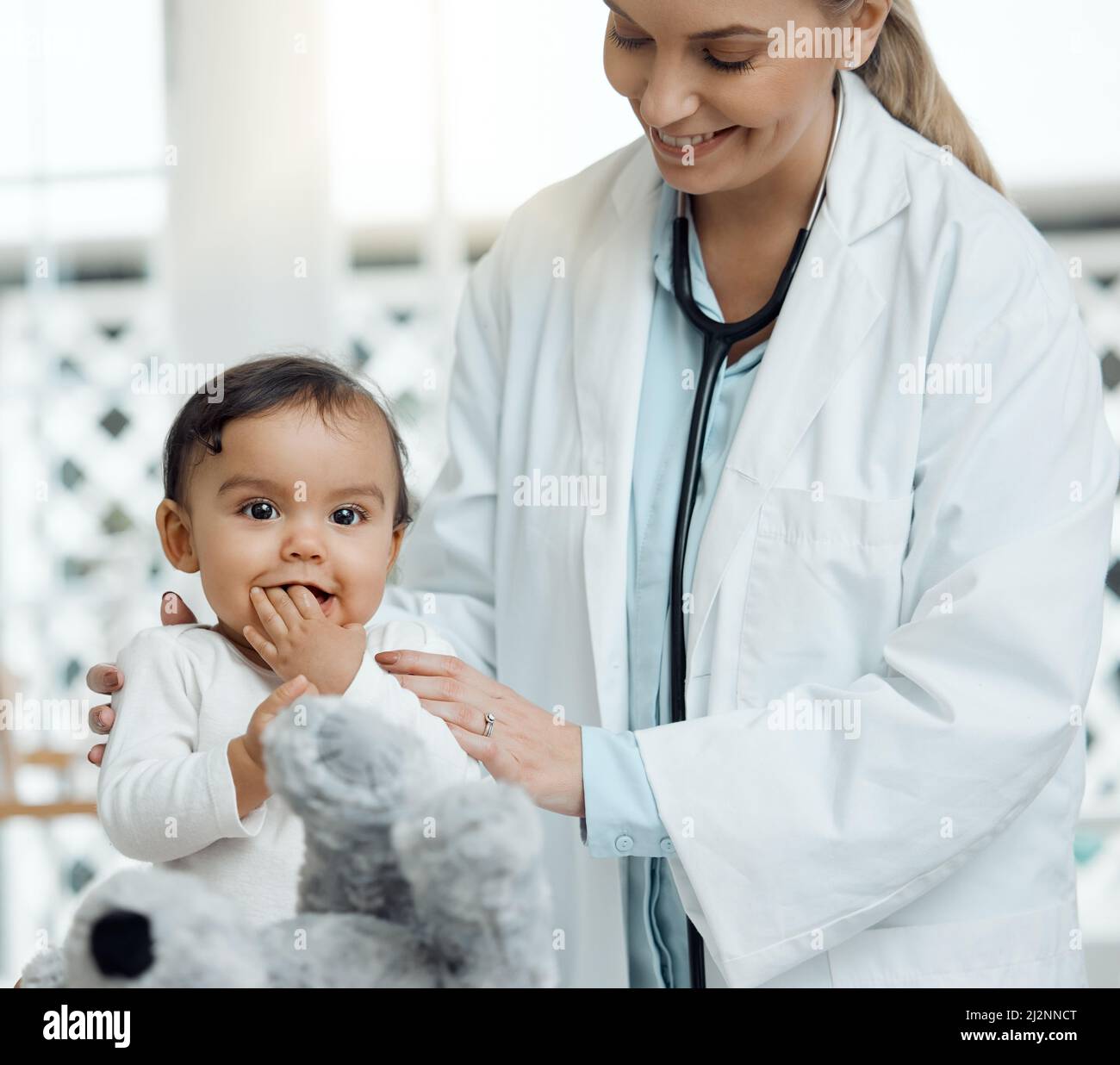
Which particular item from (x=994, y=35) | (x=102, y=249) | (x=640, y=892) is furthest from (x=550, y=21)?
(x=640, y=892)

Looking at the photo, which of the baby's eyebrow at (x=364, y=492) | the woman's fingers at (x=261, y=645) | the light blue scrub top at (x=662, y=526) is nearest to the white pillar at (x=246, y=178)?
the light blue scrub top at (x=662, y=526)

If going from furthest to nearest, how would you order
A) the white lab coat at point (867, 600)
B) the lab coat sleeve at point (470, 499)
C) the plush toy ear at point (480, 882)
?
1. the lab coat sleeve at point (470, 499)
2. the white lab coat at point (867, 600)
3. the plush toy ear at point (480, 882)

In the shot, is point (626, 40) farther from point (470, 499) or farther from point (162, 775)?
point (162, 775)

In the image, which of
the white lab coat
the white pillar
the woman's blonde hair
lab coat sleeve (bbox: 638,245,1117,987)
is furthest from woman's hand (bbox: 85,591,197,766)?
the white pillar

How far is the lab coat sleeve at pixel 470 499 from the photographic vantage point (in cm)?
144

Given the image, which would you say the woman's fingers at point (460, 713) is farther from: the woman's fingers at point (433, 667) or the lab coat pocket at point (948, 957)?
the lab coat pocket at point (948, 957)

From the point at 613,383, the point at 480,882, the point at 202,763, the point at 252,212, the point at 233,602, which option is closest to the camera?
the point at 480,882

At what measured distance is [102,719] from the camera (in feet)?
3.43

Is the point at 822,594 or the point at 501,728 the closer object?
the point at 501,728

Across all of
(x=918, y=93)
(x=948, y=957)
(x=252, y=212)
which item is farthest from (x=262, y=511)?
(x=252, y=212)

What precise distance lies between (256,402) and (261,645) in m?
0.20

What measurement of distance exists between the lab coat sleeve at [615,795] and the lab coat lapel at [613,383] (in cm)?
15
